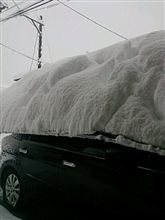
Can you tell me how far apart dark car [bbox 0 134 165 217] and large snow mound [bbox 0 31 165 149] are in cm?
23

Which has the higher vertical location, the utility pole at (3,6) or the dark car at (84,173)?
the utility pole at (3,6)

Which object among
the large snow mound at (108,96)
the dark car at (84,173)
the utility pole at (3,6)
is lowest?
the dark car at (84,173)

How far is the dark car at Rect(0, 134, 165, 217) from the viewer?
326cm

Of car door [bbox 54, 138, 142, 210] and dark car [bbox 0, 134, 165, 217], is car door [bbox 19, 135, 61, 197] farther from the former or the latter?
car door [bbox 54, 138, 142, 210]

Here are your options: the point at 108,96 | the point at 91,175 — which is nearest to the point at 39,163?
the point at 91,175

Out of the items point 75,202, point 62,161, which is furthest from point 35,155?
point 75,202

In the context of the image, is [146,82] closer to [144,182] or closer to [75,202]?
[144,182]

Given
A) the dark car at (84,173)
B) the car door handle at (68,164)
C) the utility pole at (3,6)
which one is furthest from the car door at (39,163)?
the utility pole at (3,6)

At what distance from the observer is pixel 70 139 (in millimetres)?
4562

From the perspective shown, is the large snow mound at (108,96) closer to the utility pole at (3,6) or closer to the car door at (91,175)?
the car door at (91,175)

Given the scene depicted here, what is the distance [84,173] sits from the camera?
13.4ft

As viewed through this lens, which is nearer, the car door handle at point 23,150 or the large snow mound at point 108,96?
the large snow mound at point 108,96

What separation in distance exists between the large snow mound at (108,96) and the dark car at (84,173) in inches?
9.2

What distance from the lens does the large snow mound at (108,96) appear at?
3.37 meters
